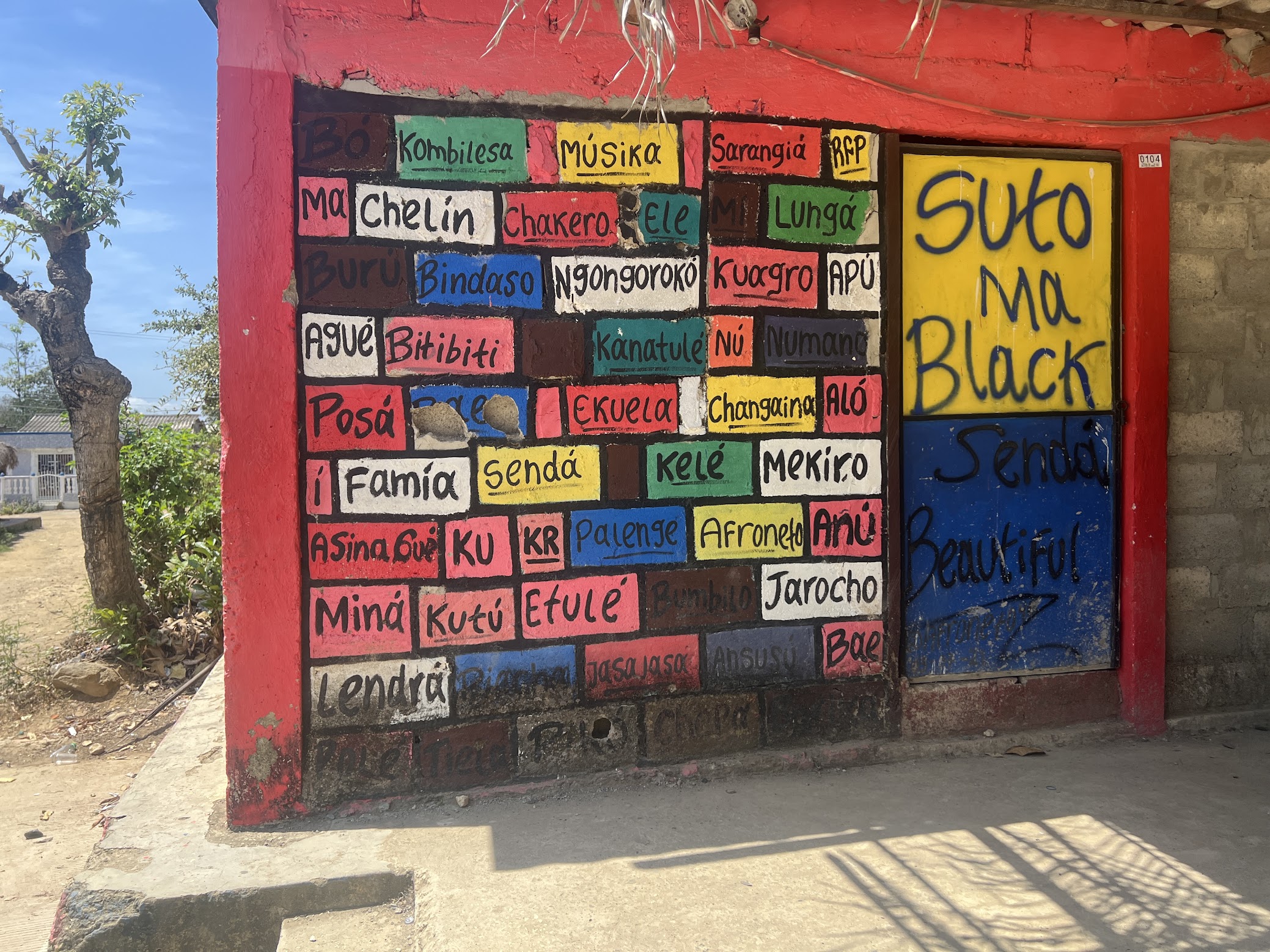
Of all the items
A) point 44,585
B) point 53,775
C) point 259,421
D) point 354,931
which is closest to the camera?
point 354,931

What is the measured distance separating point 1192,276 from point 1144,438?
850 millimetres

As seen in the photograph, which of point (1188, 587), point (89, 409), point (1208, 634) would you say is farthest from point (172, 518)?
point (1208, 634)

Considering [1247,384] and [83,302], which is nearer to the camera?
A: [1247,384]

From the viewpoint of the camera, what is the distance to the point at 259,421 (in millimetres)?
3381

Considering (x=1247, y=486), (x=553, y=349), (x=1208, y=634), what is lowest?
(x=1208, y=634)

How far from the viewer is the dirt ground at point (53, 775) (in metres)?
3.75

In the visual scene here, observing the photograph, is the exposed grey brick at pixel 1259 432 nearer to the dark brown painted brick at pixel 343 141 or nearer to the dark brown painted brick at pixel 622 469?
the dark brown painted brick at pixel 622 469

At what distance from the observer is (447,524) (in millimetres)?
3611

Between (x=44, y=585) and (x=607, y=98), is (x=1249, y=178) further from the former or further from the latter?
(x=44, y=585)

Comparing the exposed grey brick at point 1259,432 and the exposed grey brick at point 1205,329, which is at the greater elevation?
the exposed grey brick at point 1205,329

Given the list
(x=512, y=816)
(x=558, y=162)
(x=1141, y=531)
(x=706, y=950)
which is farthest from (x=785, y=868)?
(x=558, y=162)

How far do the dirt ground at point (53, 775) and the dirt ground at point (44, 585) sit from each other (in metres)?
0.05

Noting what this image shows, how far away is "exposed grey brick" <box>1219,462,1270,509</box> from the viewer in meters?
4.36

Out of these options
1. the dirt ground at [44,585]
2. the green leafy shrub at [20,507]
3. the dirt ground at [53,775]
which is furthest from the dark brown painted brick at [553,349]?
the green leafy shrub at [20,507]
